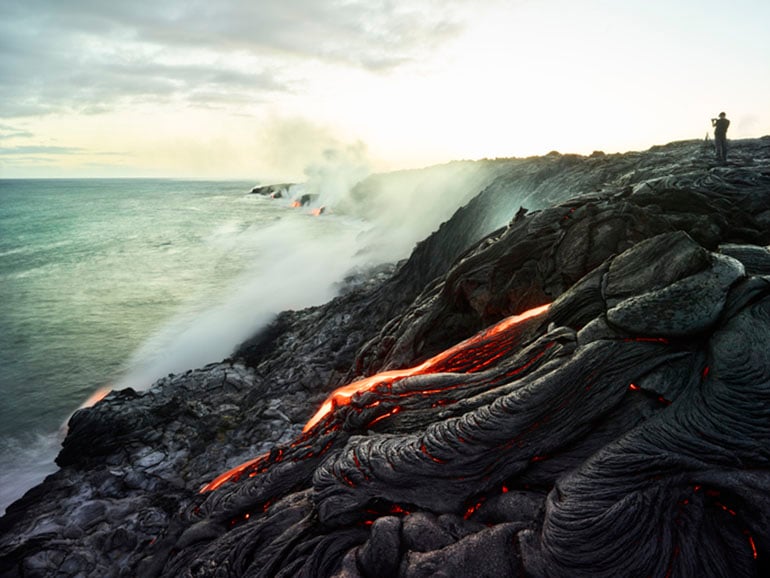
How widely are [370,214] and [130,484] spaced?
2747 inches

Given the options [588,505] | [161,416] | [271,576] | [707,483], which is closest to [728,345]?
[707,483]

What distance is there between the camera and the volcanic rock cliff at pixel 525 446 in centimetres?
541

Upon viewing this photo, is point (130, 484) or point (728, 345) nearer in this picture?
point (728, 345)

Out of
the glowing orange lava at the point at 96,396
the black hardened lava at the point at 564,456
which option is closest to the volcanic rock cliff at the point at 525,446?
the black hardened lava at the point at 564,456

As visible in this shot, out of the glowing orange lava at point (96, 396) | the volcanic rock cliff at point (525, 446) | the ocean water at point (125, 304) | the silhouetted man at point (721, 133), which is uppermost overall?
the silhouetted man at point (721, 133)

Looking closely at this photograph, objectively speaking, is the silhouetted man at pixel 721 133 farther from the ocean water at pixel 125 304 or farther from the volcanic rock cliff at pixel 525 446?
the ocean water at pixel 125 304

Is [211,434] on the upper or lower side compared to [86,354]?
upper

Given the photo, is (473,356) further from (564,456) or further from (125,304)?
(125,304)

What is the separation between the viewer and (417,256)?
884 inches

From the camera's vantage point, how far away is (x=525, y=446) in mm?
6805

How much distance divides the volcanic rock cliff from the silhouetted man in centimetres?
111

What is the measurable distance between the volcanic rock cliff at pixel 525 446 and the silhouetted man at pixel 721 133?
1108 millimetres

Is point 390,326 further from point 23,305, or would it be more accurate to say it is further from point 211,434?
point 23,305

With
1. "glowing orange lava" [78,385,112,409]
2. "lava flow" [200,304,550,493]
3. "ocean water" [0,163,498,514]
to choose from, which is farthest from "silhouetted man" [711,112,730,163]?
"glowing orange lava" [78,385,112,409]
